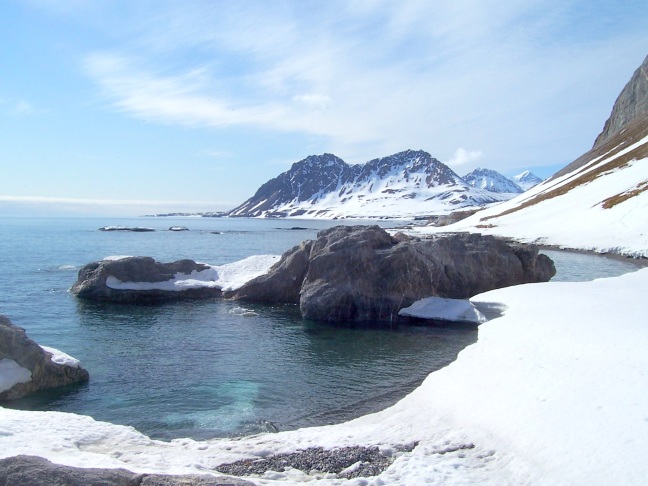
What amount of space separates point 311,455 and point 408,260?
2097cm

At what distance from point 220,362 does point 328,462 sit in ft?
38.5

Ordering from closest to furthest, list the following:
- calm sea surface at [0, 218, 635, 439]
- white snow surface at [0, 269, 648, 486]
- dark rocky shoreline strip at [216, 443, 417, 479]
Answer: white snow surface at [0, 269, 648, 486], dark rocky shoreline strip at [216, 443, 417, 479], calm sea surface at [0, 218, 635, 439]

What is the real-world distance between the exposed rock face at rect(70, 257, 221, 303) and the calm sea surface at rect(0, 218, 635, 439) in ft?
5.60

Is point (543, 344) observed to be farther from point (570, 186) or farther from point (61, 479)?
point (570, 186)

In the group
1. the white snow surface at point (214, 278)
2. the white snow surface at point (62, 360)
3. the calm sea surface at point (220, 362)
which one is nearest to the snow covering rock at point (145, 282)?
the white snow surface at point (214, 278)

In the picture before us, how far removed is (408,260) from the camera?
105ft

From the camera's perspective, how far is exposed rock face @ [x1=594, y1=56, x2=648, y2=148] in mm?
144625

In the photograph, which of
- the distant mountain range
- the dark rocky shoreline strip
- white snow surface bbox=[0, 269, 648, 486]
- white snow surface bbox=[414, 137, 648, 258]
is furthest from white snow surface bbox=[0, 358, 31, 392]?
the distant mountain range

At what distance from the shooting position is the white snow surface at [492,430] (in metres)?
10.6

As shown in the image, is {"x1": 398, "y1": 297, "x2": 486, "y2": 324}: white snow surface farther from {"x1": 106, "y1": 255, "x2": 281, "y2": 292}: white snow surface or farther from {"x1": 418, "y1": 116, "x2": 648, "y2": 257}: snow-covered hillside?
{"x1": 418, "y1": 116, "x2": 648, "y2": 257}: snow-covered hillside

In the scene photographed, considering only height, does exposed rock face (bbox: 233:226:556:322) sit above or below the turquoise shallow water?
above

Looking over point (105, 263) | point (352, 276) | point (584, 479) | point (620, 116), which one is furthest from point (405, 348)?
point (620, 116)

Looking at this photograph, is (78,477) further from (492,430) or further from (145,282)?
(145,282)

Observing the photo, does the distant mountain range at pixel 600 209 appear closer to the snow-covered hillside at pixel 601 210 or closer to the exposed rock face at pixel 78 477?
Answer: the snow-covered hillside at pixel 601 210
